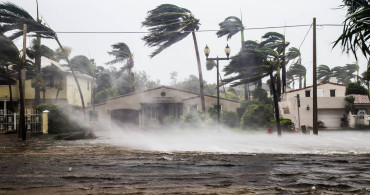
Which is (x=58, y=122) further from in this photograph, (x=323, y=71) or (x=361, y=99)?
(x=323, y=71)

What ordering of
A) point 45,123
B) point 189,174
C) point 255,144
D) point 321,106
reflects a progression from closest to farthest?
point 189,174 → point 255,144 → point 45,123 → point 321,106

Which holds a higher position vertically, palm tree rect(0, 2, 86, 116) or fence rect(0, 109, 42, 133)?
palm tree rect(0, 2, 86, 116)

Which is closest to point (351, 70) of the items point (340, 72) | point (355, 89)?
Result: point (340, 72)

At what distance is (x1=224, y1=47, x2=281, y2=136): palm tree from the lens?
15617mm

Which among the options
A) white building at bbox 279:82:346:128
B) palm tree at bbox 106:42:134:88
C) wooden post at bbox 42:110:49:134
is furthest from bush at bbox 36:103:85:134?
palm tree at bbox 106:42:134:88

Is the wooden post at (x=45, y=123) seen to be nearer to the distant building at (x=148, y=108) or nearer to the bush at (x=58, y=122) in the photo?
the bush at (x=58, y=122)

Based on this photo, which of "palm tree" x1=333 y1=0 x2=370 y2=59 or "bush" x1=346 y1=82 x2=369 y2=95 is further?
"bush" x1=346 y1=82 x2=369 y2=95

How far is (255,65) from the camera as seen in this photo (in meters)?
18.3

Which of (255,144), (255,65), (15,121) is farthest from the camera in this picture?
(15,121)

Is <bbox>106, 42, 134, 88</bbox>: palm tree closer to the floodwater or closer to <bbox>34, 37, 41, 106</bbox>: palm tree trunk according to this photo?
<bbox>34, 37, 41, 106</bbox>: palm tree trunk

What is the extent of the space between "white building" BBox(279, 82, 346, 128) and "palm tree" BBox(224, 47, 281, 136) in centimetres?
664

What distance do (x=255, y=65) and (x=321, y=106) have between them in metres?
16.8

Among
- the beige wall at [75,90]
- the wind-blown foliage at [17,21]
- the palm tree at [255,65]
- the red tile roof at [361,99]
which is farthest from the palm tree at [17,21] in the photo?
the red tile roof at [361,99]

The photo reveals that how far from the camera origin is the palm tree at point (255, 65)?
615 inches
